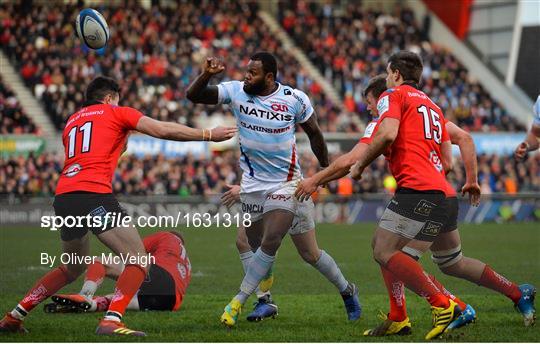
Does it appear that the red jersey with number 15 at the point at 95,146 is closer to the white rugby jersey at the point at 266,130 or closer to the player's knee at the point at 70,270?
the player's knee at the point at 70,270

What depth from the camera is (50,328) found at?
8484 mm

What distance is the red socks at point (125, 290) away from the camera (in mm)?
7953

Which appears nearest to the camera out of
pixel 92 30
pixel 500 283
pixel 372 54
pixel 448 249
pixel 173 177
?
pixel 448 249

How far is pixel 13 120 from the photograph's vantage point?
28125mm

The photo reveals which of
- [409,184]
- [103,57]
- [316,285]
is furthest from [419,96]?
[103,57]

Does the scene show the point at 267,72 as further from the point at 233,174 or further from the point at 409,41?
the point at 409,41

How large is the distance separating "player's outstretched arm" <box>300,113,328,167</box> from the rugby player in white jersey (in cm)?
2

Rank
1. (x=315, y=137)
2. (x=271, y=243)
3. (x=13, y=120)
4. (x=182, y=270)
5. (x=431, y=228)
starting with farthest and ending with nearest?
1. (x=13, y=120)
2. (x=182, y=270)
3. (x=315, y=137)
4. (x=271, y=243)
5. (x=431, y=228)

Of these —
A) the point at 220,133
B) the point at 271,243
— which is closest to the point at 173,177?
the point at 271,243

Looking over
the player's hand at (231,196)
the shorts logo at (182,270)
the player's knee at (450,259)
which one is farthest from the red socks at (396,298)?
the shorts logo at (182,270)

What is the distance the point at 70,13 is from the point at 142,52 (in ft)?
9.08

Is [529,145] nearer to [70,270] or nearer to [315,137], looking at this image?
[315,137]

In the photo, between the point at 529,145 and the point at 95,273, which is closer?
the point at 95,273

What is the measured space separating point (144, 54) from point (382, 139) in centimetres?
2625
